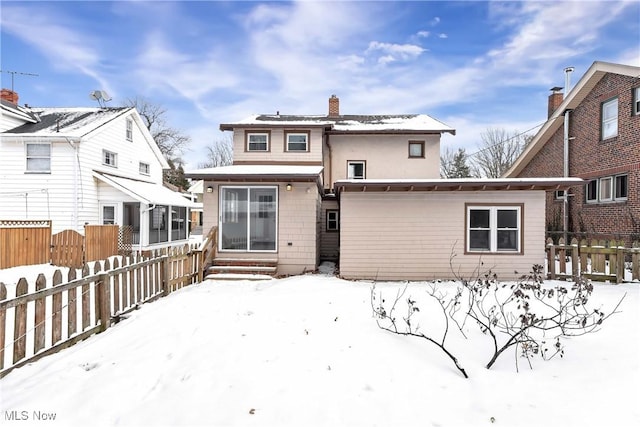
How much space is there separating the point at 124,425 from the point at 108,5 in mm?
11572

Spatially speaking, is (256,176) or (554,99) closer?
(256,176)

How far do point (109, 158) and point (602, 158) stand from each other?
23.5 m

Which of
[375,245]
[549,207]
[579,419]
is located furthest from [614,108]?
[579,419]

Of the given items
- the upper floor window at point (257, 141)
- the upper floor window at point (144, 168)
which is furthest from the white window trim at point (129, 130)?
the upper floor window at point (257, 141)

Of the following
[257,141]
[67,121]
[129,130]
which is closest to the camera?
[257,141]

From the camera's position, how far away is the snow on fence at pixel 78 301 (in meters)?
3.54

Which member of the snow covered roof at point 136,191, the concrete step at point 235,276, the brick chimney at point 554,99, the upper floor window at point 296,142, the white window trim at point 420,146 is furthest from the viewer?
the brick chimney at point 554,99

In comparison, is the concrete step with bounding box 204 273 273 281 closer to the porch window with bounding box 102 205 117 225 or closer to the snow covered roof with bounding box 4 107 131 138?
the porch window with bounding box 102 205 117 225

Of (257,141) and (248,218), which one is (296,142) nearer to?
(257,141)

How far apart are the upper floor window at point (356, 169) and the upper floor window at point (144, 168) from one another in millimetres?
13604

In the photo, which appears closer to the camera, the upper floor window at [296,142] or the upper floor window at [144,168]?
the upper floor window at [296,142]

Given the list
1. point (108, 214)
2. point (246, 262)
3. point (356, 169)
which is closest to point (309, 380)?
point (246, 262)

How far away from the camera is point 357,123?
16.6 metres

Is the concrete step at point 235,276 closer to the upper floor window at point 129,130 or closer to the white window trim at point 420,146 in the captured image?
the white window trim at point 420,146
